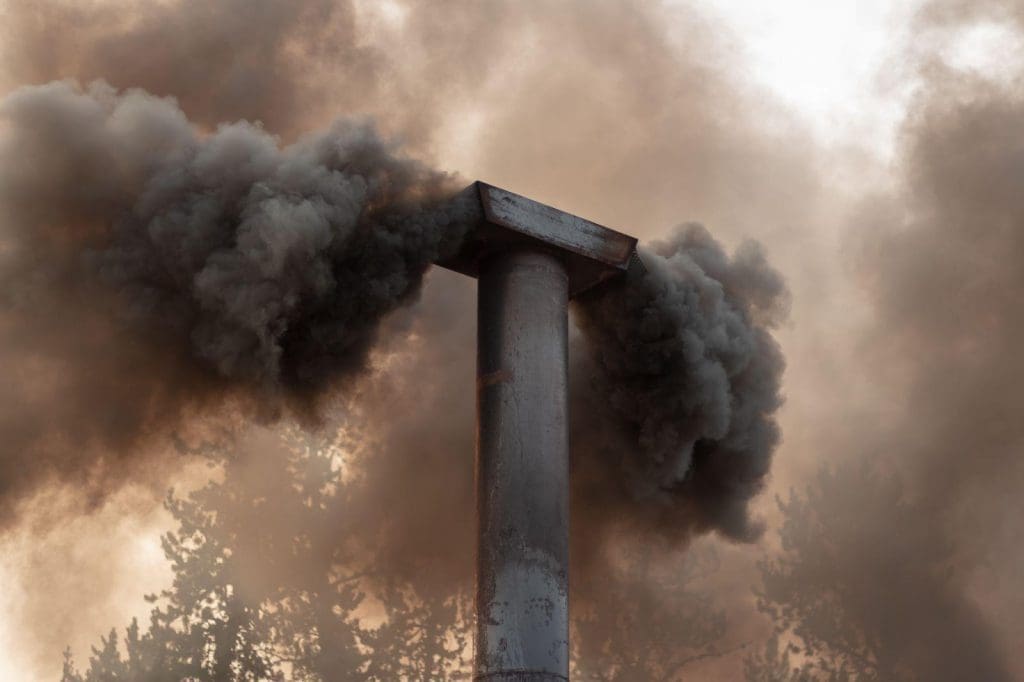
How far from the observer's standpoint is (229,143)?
12.7 metres

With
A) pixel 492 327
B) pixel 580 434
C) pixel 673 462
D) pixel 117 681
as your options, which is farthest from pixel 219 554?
pixel 492 327

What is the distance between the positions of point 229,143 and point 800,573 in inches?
669

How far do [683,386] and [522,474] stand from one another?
3.91m

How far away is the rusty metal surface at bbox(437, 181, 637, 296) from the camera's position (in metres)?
12.3

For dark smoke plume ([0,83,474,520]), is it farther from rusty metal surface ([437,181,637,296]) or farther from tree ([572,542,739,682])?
tree ([572,542,739,682])

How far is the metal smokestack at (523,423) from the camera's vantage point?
35.5 ft

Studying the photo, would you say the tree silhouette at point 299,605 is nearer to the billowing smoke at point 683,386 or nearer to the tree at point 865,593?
the tree at point 865,593

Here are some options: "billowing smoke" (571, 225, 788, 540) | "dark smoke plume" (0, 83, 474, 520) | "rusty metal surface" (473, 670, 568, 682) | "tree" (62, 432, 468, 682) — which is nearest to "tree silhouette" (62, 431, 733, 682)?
"tree" (62, 432, 468, 682)

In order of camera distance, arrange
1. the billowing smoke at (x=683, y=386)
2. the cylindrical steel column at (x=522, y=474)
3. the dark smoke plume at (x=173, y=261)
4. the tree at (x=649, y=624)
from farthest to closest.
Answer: the tree at (x=649, y=624) < the billowing smoke at (x=683, y=386) < the dark smoke plume at (x=173, y=261) < the cylindrical steel column at (x=522, y=474)

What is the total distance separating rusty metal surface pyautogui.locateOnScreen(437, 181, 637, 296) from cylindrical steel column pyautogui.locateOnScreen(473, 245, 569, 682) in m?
0.22

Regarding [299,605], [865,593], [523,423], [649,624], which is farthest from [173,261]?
[865,593]

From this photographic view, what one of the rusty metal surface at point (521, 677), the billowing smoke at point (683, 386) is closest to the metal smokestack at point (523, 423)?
the rusty metal surface at point (521, 677)

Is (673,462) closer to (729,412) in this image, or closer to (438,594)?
(729,412)

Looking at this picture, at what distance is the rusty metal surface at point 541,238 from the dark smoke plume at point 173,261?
0.28 metres
